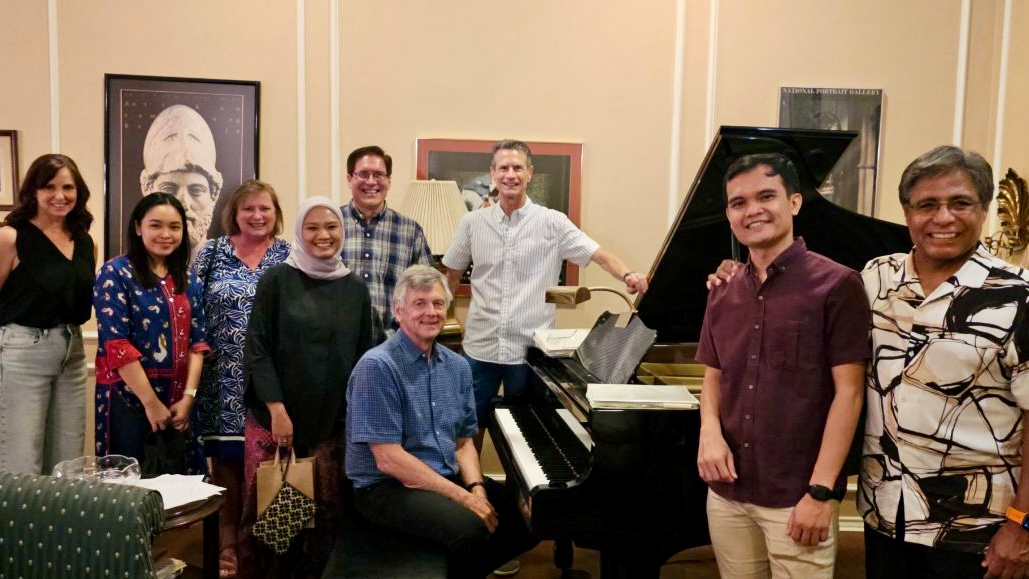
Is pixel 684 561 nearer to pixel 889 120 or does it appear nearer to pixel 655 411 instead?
pixel 655 411

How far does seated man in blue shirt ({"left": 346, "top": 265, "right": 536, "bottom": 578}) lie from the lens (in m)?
2.07

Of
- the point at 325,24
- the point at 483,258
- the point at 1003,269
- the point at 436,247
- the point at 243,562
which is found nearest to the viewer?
the point at 1003,269

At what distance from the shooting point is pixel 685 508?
6.09 ft

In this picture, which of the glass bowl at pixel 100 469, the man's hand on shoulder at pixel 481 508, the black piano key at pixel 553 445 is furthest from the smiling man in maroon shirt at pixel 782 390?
the glass bowl at pixel 100 469

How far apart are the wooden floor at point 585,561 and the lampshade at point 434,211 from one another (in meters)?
1.46

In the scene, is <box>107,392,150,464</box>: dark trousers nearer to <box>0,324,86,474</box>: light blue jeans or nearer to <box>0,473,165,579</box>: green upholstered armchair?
<box>0,324,86,474</box>: light blue jeans

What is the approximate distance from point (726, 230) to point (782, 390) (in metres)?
0.72

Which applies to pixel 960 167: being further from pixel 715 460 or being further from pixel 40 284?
pixel 40 284

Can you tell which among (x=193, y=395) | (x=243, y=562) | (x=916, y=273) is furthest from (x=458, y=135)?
(x=916, y=273)

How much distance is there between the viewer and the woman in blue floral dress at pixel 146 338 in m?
2.59

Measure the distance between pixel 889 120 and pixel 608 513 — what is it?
3038 millimetres

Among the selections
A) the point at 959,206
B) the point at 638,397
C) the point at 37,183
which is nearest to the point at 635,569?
the point at 638,397

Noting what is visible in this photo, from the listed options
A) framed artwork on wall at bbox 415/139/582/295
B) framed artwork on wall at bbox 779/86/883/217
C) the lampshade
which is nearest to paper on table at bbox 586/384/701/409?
the lampshade

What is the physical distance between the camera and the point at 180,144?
3.68 m
